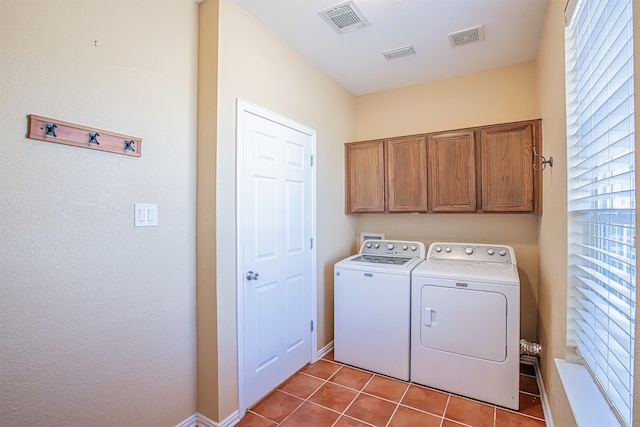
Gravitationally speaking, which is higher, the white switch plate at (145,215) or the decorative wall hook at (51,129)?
the decorative wall hook at (51,129)

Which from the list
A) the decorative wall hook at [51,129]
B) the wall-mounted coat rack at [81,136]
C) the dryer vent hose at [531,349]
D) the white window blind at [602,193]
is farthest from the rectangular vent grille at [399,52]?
the dryer vent hose at [531,349]

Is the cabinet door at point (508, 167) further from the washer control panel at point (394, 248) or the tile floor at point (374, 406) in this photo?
the tile floor at point (374, 406)

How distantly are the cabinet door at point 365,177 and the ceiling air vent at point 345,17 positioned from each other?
1.17 meters

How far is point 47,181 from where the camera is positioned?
133 cm

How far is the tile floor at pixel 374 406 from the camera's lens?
1.94 meters

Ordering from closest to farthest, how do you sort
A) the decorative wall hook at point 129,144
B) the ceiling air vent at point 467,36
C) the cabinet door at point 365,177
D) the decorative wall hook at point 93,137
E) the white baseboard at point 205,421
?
the decorative wall hook at point 93,137 → the decorative wall hook at point 129,144 → the white baseboard at point 205,421 → the ceiling air vent at point 467,36 → the cabinet door at point 365,177

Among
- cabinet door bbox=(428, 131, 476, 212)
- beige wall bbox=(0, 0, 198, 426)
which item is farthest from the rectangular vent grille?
beige wall bbox=(0, 0, 198, 426)

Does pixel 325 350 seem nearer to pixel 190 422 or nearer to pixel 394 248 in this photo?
pixel 394 248

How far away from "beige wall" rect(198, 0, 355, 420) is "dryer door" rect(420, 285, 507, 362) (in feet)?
3.26

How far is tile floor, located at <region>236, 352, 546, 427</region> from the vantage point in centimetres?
194

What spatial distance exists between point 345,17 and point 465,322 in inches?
91.9

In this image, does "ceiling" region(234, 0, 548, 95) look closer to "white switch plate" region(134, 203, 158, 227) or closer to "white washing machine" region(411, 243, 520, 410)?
"white switch plate" region(134, 203, 158, 227)

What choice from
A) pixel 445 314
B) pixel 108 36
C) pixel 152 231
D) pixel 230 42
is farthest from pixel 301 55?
pixel 445 314

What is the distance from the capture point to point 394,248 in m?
3.10
